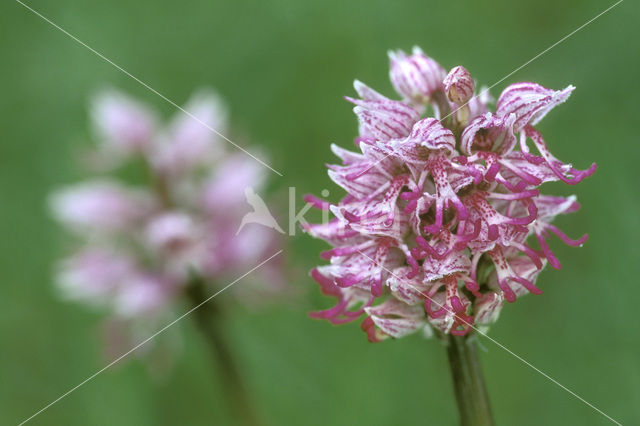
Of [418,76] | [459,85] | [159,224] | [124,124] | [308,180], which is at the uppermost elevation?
[308,180]

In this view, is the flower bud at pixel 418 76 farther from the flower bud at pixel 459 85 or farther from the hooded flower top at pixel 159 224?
the hooded flower top at pixel 159 224

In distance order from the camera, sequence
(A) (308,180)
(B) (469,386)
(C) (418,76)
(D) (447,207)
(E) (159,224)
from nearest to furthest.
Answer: (D) (447,207) < (B) (469,386) < (C) (418,76) < (E) (159,224) < (A) (308,180)

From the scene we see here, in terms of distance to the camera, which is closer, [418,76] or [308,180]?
A: [418,76]

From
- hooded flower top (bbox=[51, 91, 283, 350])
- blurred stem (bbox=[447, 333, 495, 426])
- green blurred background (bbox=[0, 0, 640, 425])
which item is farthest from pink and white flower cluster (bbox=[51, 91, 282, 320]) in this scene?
blurred stem (bbox=[447, 333, 495, 426])

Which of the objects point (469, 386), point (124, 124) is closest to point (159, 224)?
point (124, 124)

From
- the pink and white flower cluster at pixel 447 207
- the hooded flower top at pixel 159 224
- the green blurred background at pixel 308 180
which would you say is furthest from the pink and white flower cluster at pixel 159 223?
the pink and white flower cluster at pixel 447 207

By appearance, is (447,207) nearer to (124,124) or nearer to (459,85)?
(459,85)

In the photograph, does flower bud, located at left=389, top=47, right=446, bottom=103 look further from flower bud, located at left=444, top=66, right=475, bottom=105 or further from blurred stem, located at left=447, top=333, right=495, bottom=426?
blurred stem, located at left=447, top=333, right=495, bottom=426

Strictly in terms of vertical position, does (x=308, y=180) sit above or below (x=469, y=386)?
above
